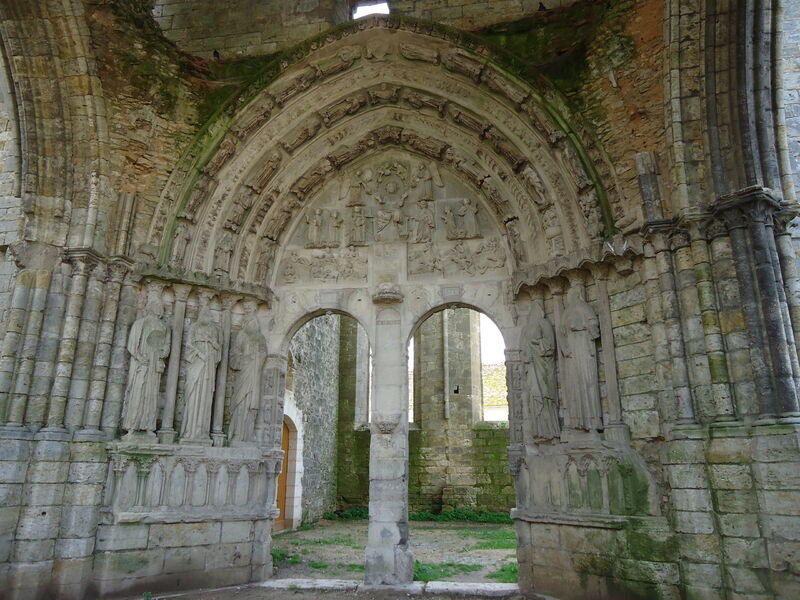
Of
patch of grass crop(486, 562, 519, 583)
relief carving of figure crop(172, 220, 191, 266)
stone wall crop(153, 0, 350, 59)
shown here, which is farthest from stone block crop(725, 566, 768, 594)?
stone wall crop(153, 0, 350, 59)

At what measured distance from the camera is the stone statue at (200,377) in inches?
243

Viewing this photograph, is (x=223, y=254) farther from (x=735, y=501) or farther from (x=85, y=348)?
(x=735, y=501)

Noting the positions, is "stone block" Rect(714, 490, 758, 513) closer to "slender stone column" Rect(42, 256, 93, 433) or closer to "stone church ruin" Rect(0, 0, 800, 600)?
"stone church ruin" Rect(0, 0, 800, 600)

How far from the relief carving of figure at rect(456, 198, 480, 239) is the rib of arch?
100 millimetres

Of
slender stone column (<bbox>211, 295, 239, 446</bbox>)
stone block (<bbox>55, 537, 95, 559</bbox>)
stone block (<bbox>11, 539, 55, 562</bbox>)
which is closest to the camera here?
stone block (<bbox>11, 539, 55, 562</bbox>)

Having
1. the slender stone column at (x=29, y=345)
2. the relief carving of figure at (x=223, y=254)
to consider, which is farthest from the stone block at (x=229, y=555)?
the relief carving of figure at (x=223, y=254)

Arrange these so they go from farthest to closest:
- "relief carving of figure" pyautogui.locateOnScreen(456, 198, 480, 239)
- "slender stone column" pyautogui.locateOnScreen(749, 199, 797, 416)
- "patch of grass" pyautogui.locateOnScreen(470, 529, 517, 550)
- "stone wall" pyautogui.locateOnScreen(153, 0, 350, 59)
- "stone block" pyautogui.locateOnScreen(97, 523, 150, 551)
A: "patch of grass" pyautogui.locateOnScreen(470, 529, 517, 550)
"stone wall" pyautogui.locateOnScreen(153, 0, 350, 59)
"relief carving of figure" pyautogui.locateOnScreen(456, 198, 480, 239)
"stone block" pyautogui.locateOnScreen(97, 523, 150, 551)
"slender stone column" pyautogui.locateOnScreen(749, 199, 797, 416)

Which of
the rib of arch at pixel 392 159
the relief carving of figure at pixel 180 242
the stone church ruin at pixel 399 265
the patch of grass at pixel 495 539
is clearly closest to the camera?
the stone church ruin at pixel 399 265

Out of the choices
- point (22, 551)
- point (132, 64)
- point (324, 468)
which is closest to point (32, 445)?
point (22, 551)

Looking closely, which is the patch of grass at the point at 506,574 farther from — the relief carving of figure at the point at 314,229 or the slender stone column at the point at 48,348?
the slender stone column at the point at 48,348

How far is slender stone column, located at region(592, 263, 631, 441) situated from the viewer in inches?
207

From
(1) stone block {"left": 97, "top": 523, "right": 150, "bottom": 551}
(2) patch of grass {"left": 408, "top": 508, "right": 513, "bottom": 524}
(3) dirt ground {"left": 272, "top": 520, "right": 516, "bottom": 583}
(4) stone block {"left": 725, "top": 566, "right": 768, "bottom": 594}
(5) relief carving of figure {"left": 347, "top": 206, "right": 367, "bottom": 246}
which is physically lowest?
(3) dirt ground {"left": 272, "top": 520, "right": 516, "bottom": 583}

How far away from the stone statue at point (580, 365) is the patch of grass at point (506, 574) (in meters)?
1.96

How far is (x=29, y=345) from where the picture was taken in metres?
5.54
